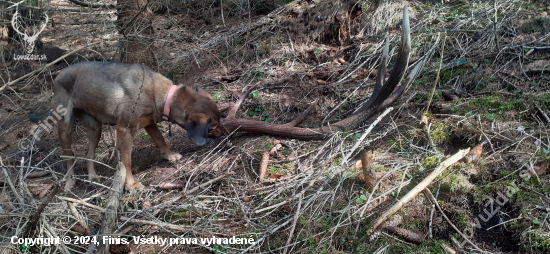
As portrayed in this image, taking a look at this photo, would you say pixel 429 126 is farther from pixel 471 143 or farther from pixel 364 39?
pixel 364 39

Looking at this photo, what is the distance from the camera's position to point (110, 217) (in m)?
3.70

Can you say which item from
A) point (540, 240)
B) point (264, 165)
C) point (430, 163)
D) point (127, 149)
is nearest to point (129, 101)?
point (127, 149)

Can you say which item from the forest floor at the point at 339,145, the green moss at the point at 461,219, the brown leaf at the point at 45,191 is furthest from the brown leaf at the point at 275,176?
the brown leaf at the point at 45,191

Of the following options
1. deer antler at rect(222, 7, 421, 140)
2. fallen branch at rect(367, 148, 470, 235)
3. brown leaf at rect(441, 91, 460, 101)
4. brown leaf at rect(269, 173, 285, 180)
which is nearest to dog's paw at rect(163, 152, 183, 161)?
deer antler at rect(222, 7, 421, 140)

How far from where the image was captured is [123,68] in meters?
5.30

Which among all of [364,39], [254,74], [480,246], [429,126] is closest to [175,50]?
[254,74]

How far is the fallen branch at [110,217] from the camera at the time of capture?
3492mm

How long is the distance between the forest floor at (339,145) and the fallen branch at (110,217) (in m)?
0.21

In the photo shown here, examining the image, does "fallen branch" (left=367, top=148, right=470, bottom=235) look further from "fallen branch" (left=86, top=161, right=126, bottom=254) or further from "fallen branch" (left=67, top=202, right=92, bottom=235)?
"fallen branch" (left=67, top=202, right=92, bottom=235)

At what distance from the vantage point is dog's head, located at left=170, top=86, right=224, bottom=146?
16.2 feet

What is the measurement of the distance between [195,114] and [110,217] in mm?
1750

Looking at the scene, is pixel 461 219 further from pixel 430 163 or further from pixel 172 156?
pixel 172 156

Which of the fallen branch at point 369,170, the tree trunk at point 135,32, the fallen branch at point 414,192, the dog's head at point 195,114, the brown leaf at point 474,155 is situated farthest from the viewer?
the tree trunk at point 135,32

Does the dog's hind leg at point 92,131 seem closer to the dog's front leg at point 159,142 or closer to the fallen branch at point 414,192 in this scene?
the dog's front leg at point 159,142
